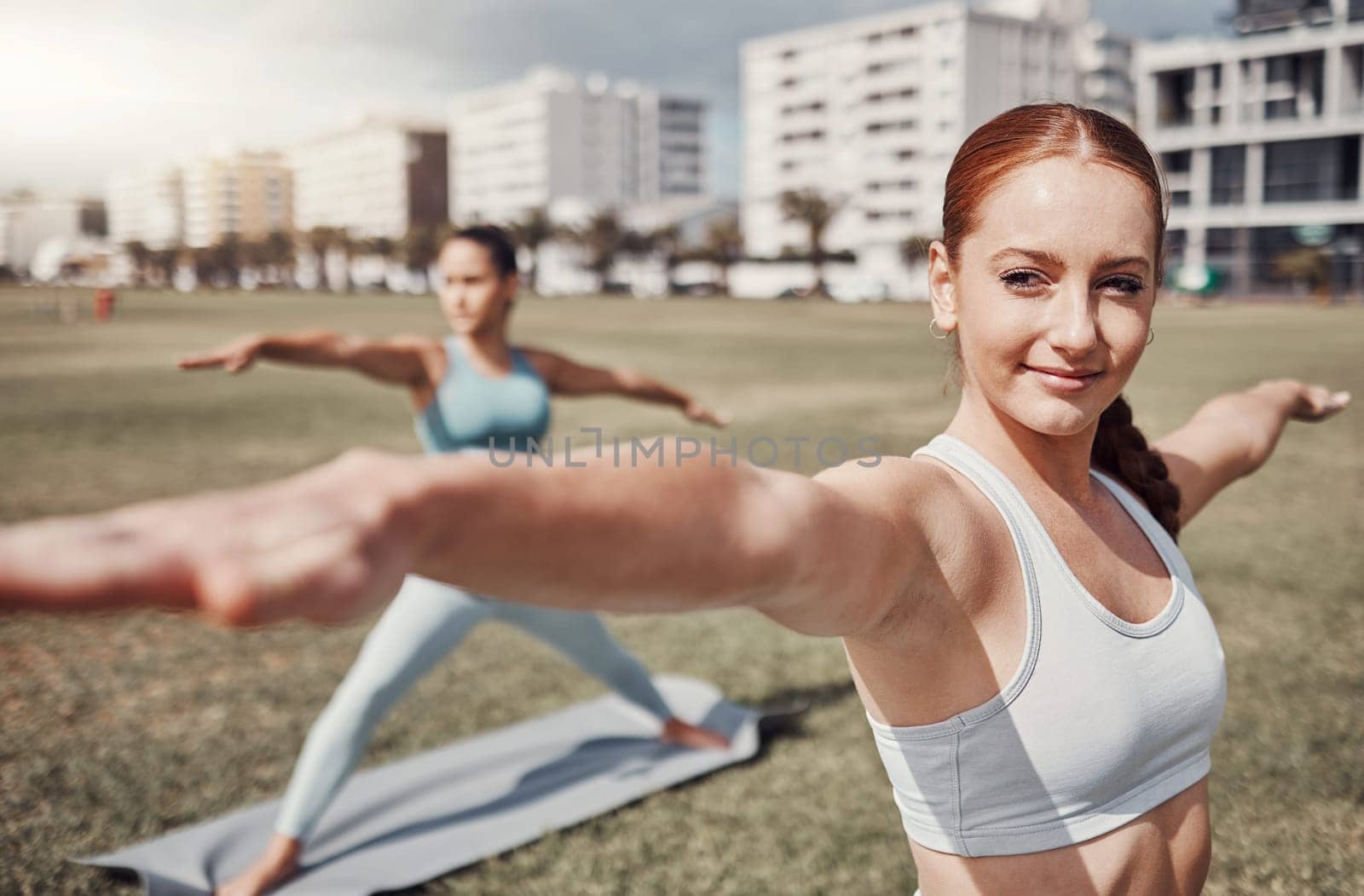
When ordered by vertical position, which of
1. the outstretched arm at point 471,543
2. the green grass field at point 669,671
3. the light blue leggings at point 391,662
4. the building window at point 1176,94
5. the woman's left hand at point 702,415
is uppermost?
the building window at point 1176,94

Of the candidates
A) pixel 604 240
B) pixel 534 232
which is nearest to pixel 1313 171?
pixel 604 240

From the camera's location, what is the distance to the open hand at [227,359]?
135 inches

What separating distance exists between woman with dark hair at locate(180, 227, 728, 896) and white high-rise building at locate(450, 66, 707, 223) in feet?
373

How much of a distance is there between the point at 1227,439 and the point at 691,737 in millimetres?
2935

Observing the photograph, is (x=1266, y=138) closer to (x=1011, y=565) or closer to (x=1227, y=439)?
(x=1227, y=439)

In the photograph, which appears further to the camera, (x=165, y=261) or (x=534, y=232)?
(x=165, y=261)

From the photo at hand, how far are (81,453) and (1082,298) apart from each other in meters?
14.4

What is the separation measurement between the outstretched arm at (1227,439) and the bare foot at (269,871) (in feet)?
9.83

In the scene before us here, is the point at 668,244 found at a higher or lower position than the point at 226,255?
lower

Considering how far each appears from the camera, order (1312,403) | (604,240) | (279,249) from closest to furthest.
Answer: (1312,403) < (604,240) < (279,249)

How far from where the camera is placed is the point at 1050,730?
1.45m

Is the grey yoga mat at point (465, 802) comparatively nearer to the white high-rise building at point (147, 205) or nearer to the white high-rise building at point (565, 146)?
the white high-rise building at point (565, 146)

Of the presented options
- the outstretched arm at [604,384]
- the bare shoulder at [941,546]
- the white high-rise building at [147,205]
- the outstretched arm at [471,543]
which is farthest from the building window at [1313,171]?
the white high-rise building at [147,205]

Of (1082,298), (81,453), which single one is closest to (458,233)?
(1082,298)
